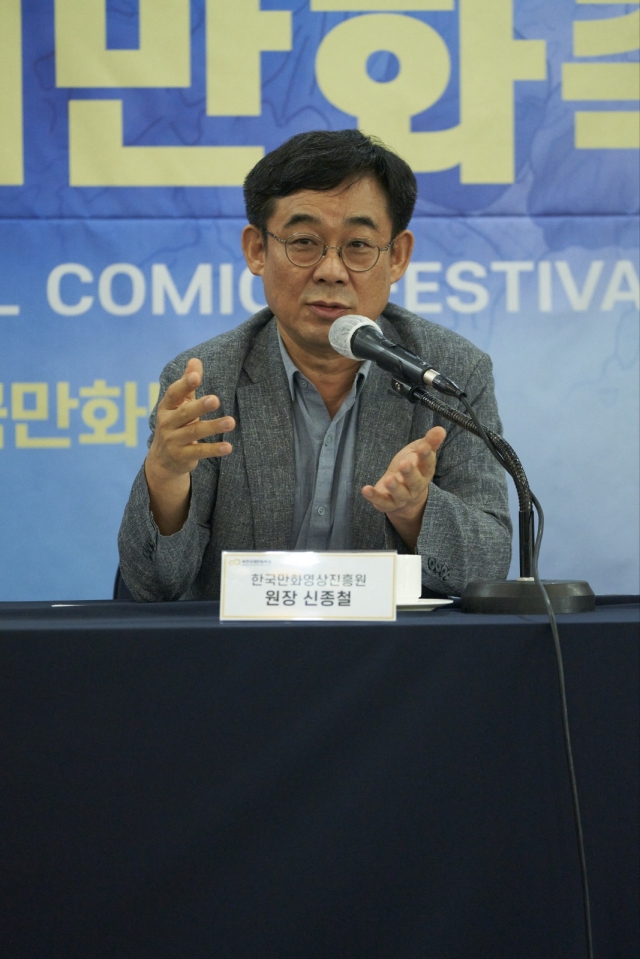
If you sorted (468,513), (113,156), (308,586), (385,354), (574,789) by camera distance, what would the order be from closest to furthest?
(574,789), (308,586), (385,354), (468,513), (113,156)

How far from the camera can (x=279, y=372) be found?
171 cm

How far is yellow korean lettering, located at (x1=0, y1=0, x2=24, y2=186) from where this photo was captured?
7.59 feet

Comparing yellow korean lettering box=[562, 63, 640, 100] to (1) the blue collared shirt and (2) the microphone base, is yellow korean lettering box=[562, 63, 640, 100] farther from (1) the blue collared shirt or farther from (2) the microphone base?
(2) the microphone base

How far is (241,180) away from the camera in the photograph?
2.33m

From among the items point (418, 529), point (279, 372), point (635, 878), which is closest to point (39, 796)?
point (635, 878)

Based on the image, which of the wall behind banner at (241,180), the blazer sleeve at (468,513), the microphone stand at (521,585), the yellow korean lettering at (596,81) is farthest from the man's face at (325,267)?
the yellow korean lettering at (596,81)

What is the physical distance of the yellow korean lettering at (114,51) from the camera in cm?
232

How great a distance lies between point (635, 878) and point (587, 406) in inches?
67.1

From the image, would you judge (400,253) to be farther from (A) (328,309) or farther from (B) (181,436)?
(B) (181,436)

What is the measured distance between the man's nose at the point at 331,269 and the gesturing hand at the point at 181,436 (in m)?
0.48

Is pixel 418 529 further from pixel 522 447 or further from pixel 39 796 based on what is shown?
pixel 522 447

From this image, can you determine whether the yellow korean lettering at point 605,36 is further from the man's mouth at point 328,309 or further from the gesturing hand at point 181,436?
the gesturing hand at point 181,436

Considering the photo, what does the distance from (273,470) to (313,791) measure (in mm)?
882

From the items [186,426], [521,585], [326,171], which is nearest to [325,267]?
[326,171]
